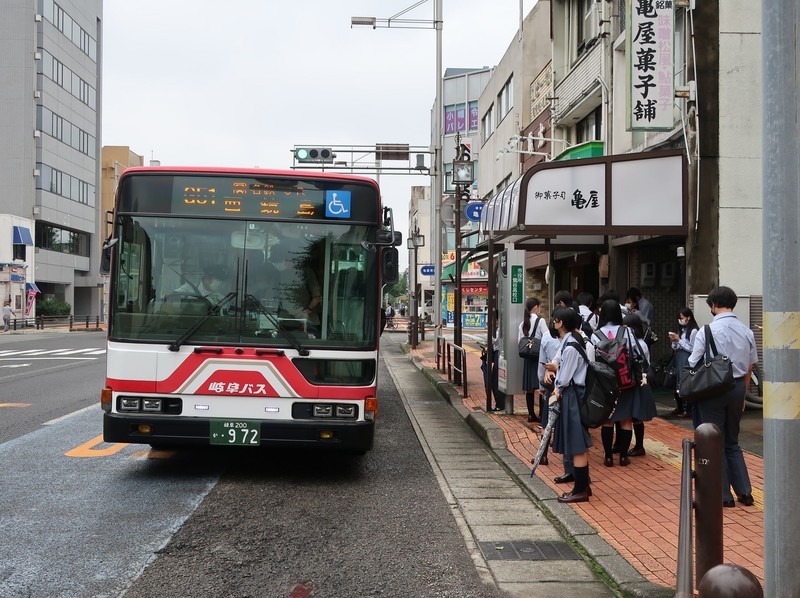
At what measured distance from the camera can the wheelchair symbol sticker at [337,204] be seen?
729cm

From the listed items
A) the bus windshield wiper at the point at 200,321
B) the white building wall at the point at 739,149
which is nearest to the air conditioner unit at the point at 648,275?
the white building wall at the point at 739,149

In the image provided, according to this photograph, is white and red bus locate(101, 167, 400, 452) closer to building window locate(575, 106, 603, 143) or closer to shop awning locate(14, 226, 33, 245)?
building window locate(575, 106, 603, 143)

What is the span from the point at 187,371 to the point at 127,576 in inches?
102

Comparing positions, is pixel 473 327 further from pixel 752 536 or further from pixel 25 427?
pixel 752 536

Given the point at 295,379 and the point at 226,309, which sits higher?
the point at 226,309

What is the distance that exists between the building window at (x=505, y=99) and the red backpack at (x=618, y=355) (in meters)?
20.4

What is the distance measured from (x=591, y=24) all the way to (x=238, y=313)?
1428 centimetres

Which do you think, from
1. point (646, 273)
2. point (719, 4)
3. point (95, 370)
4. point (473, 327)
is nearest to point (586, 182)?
point (719, 4)

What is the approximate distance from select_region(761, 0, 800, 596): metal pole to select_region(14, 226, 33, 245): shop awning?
5360 cm

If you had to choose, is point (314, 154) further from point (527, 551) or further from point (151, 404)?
point (527, 551)

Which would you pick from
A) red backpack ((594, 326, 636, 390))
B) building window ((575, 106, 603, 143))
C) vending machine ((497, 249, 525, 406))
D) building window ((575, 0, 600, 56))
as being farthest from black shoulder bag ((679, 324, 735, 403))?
building window ((575, 106, 603, 143))

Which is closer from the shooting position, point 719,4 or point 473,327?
point 719,4

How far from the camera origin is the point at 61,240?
59.1 metres

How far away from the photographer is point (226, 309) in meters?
7.01
